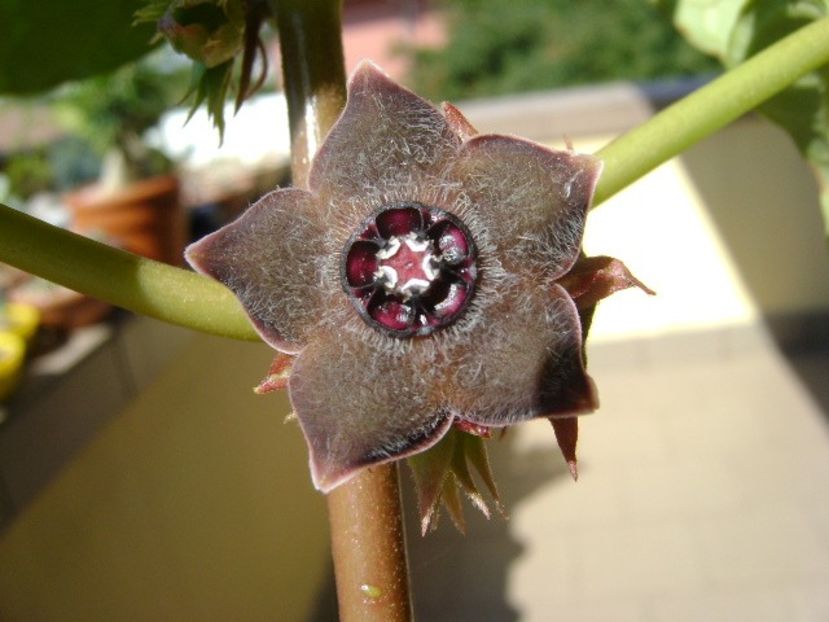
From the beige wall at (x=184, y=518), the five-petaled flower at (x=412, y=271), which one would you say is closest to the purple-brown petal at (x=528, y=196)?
the five-petaled flower at (x=412, y=271)

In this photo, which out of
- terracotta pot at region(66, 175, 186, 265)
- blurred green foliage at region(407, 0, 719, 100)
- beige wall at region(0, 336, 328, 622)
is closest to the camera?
beige wall at region(0, 336, 328, 622)

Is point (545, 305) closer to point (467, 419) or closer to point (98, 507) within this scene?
point (467, 419)

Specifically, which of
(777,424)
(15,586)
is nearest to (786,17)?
(15,586)

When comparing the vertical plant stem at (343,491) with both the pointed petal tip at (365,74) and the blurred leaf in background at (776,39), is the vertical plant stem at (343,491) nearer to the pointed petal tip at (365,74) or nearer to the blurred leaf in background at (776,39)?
the pointed petal tip at (365,74)

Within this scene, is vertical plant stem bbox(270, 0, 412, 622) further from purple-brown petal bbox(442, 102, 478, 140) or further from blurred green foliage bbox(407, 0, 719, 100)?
blurred green foliage bbox(407, 0, 719, 100)

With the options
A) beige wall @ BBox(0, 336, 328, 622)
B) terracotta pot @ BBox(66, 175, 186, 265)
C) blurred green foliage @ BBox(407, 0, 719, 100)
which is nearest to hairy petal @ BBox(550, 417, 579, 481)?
Answer: beige wall @ BBox(0, 336, 328, 622)
